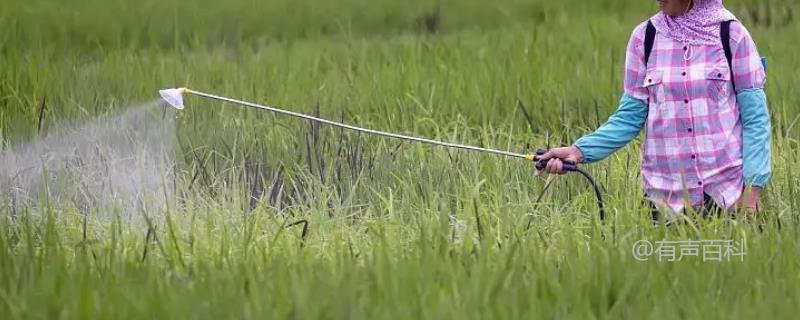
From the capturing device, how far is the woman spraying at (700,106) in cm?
373

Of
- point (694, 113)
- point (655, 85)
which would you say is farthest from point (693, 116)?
point (655, 85)

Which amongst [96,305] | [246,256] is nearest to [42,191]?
[246,256]

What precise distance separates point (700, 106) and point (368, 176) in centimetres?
146

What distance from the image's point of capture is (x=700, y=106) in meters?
3.77

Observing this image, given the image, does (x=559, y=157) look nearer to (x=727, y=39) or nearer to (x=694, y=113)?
(x=694, y=113)

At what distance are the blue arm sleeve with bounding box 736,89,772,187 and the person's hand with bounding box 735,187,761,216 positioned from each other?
0.05 feet

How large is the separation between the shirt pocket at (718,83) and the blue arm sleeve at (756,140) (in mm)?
43

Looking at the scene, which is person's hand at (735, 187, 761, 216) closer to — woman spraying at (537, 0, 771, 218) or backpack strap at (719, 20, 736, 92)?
woman spraying at (537, 0, 771, 218)

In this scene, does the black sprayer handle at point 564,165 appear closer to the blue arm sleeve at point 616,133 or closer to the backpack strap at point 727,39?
the blue arm sleeve at point 616,133

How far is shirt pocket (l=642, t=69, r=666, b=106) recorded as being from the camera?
3807 millimetres

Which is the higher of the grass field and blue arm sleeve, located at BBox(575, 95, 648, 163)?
blue arm sleeve, located at BBox(575, 95, 648, 163)

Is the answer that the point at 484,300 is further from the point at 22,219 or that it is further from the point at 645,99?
the point at 22,219

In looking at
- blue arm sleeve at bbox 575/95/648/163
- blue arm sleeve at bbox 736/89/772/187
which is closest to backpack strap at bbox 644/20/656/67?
blue arm sleeve at bbox 575/95/648/163

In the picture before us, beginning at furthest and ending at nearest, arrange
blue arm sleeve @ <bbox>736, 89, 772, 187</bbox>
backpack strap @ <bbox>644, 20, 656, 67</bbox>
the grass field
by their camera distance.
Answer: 1. backpack strap @ <bbox>644, 20, 656, 67</bbox>
2. blue arm sleeve @ <bbox>736, 89, 772, 187</bbox>
3. the grass field
